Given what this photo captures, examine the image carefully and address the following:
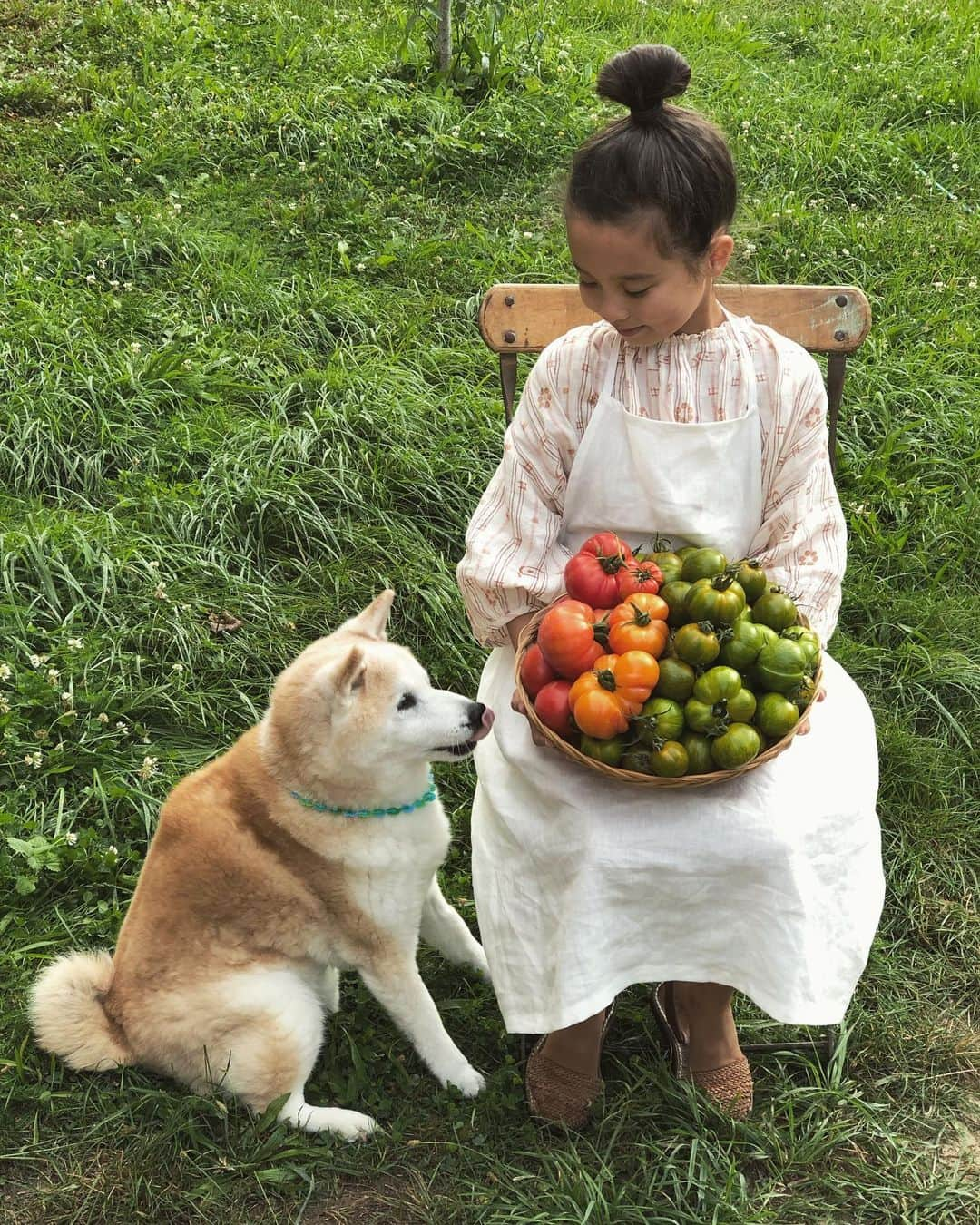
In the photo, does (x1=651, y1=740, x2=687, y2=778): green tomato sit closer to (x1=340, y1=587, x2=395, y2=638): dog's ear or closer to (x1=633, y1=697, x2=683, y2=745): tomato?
(x1=633, y1=697, x2=683, y2=745): tomato

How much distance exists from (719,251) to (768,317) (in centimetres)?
53

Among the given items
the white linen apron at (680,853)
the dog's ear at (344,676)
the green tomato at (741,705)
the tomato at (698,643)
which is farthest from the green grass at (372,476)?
the tomato at (698,643)

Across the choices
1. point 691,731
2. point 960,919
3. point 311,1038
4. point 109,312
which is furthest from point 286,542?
point 960,919

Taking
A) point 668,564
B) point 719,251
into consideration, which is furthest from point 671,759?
point 719,251

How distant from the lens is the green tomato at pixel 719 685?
2479 millimetres

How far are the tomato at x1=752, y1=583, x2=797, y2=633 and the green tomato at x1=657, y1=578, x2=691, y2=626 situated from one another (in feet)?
0.54

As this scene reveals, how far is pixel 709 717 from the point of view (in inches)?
97.2

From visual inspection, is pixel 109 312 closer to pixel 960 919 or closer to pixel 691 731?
pixel 691 731

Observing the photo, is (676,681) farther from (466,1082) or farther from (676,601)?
(466,1082)

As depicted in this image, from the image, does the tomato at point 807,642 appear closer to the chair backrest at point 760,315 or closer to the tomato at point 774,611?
the tomato at point 774,611

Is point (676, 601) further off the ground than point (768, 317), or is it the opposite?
point (768, 317)

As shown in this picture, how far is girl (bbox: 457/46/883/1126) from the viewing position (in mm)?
2660

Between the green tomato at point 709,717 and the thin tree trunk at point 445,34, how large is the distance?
18.9 feet

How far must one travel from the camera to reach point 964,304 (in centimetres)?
575
